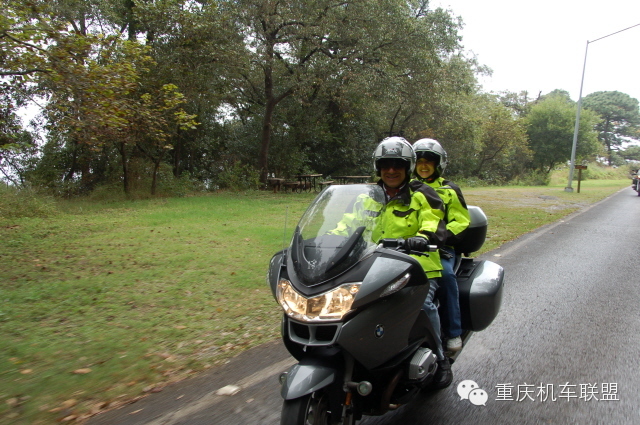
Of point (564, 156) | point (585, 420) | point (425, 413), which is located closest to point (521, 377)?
point (585, 420)

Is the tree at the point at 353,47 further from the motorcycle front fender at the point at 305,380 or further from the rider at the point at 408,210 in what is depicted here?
the motorcycle front fender at the point at 305,380

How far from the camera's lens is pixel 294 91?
806 inches

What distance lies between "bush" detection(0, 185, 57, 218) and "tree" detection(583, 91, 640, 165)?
3195 inches

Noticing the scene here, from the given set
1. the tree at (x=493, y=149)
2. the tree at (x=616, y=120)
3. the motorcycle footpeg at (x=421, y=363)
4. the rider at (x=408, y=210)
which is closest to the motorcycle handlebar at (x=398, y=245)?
the rider at (x=408, y=210)

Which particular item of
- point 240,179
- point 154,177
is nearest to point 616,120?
point 240,179

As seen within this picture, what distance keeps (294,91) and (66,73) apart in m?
14.0

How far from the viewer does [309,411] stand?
2.34 meters

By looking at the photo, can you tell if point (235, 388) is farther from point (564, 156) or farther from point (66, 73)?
point (564, 156)

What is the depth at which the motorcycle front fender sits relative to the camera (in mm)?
2230

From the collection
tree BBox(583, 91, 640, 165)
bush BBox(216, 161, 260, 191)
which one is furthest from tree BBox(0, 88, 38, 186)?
tree BBox(583, 91, 640, 165)

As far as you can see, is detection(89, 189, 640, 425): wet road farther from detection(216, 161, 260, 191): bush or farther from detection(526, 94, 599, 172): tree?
detection(526, 94, 599, 172): tree

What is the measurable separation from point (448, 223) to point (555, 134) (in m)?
45.1

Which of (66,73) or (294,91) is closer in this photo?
(66,73)

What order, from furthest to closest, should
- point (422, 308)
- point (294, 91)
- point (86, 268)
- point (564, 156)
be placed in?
point (564, 156)
point (294, 91)
point (86, 268)
point (422, 308)
